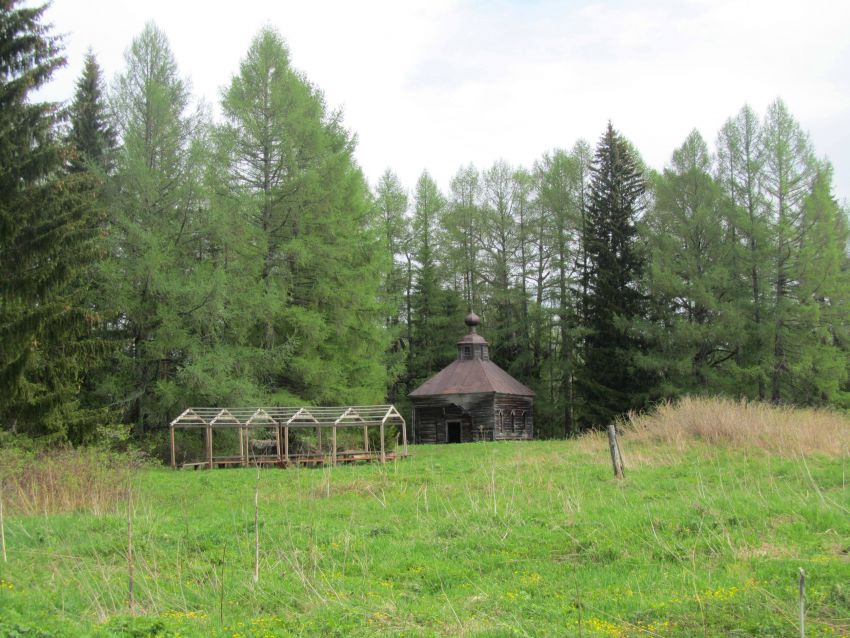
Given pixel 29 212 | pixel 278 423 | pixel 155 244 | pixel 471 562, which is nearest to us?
pixel 471 562

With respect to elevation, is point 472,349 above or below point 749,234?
below

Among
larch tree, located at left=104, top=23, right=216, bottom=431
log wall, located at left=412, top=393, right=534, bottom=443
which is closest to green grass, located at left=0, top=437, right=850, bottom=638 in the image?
larch tree, located at left=104, top=23, right=216, bottom=431

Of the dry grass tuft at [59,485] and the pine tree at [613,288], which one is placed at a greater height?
the pine tree at [613,288]

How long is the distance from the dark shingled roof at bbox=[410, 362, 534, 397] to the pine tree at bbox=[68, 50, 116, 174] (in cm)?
1732

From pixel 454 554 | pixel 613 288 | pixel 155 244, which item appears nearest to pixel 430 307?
pixel 613 288

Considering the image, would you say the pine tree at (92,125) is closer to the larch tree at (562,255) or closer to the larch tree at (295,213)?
the larch tree at (295,213)

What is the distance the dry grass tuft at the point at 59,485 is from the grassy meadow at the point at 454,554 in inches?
2.0

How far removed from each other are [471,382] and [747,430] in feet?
65.6

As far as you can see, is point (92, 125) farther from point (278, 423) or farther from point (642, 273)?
point (642, 273)

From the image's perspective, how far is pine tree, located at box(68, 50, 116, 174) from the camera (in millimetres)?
28578

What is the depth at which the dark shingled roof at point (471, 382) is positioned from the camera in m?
36.4

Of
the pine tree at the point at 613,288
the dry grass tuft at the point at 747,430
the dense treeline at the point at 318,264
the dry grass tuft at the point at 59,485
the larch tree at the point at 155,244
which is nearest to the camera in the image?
the dry grass tuft at the point at 59,485

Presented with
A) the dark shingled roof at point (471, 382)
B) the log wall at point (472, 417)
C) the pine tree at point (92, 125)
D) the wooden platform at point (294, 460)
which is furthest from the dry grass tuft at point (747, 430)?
the pine tree at point (92, 125)

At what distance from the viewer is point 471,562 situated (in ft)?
28.8
